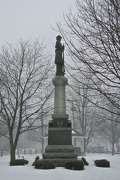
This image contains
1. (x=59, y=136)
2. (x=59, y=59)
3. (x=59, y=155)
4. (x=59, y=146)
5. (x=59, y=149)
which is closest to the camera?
(x=59, y=155)

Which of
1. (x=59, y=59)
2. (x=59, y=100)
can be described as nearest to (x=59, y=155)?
(x=59, y=100)

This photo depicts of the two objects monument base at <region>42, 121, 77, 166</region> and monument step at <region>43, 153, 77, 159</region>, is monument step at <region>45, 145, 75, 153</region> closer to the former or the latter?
monument base at <region>42, 121, 77, 166</region>

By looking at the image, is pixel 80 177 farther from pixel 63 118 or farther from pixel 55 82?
pixel 55 82

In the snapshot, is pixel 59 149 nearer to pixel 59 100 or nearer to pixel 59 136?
pixel 59 136

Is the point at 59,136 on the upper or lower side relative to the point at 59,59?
lower

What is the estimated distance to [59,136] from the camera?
15930 mm

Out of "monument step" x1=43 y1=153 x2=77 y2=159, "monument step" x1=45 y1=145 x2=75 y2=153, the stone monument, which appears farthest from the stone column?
"monument step" x1=43 y1=153 x2=77 y2=159

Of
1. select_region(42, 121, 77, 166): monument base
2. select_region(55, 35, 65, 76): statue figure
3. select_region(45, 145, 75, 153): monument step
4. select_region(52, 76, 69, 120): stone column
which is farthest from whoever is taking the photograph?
select_region(55, 35, 65, 76): statue figure

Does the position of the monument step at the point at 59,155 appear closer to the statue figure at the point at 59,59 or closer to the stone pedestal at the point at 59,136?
the stone pedestal at the point at 59,136

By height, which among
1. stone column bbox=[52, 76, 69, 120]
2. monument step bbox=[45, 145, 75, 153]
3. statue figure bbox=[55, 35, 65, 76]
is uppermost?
statue figure bbox=[55, 35, 65, 76]

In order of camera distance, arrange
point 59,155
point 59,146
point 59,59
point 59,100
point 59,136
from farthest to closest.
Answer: point 59,59
point 59,100
point 59,136
point 59,146
point 59,155

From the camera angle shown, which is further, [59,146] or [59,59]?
[59,59]

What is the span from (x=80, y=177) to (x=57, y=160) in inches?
147

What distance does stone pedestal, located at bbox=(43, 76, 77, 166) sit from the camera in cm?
1511
